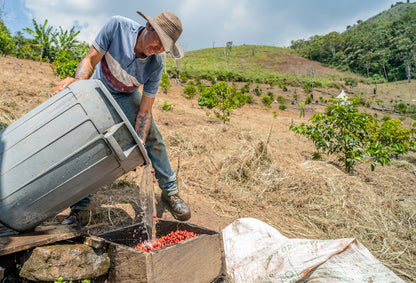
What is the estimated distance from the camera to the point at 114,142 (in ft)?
4.42

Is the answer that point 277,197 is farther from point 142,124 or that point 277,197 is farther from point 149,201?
point 142,124

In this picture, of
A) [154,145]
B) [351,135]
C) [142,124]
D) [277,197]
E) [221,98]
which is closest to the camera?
[142,124]

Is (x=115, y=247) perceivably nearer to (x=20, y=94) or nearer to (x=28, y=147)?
(x=28, y=147)

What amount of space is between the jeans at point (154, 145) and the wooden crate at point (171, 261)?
→ 1.94 ft

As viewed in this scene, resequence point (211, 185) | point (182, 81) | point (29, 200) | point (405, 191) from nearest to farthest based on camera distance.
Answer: point (29, 200) < point (211, 185) < point (405, 191) < point (182, 81)

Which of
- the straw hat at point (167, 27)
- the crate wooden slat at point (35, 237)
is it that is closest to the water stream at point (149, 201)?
the crate wooden slat at point (35, 237)

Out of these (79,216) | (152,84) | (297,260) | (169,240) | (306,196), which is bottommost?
(306,196)

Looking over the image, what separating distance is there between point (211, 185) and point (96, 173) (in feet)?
6.46

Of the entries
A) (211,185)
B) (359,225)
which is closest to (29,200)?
(211,185)

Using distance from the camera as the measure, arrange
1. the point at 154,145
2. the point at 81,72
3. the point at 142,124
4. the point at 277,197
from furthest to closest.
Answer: the point at 277,197
the point at 154,145
the point at 142,124
the point at 81,72

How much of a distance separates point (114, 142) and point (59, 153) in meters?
0.26

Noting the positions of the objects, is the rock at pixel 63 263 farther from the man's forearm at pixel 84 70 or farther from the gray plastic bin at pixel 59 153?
the man's forearm at pixel 84 70

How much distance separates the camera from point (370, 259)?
1.47 meters

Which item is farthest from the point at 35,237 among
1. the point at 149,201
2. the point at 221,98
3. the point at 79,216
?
the point at 221,98
